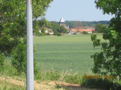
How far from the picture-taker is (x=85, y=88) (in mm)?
10453

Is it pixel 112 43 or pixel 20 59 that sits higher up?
pixel 112 43

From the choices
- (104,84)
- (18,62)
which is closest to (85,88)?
(104,84)

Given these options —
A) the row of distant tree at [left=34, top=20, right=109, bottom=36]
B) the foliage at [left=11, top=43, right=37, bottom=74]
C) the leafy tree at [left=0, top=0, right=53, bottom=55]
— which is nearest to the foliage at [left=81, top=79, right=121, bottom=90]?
the row of distant tree at [left=34, top=20, right=109, bottom=36]

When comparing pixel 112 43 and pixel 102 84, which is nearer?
pixel 112 43

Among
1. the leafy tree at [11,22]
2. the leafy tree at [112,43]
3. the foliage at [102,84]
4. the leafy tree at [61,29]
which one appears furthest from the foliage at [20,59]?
the leafy tree at [61,29]

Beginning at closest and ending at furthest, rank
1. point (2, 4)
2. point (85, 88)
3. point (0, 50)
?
point (85, 88) → point (2, 4) → point (0, 50)

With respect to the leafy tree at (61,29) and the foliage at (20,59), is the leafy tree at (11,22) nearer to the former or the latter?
the foliage at (20,59)

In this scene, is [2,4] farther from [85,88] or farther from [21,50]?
[85,88]

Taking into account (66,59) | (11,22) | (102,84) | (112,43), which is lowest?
(66,59)

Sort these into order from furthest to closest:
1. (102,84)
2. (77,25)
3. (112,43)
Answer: (77,25), (102,84), (112,43)

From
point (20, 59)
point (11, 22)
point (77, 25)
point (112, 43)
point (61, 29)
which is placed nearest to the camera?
point (112, 43)

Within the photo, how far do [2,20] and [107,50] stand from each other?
22.9ft

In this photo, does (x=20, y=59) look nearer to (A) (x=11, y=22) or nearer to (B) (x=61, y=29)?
(A) (x=11, y=22)

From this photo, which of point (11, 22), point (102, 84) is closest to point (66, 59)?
point (11, 22)
